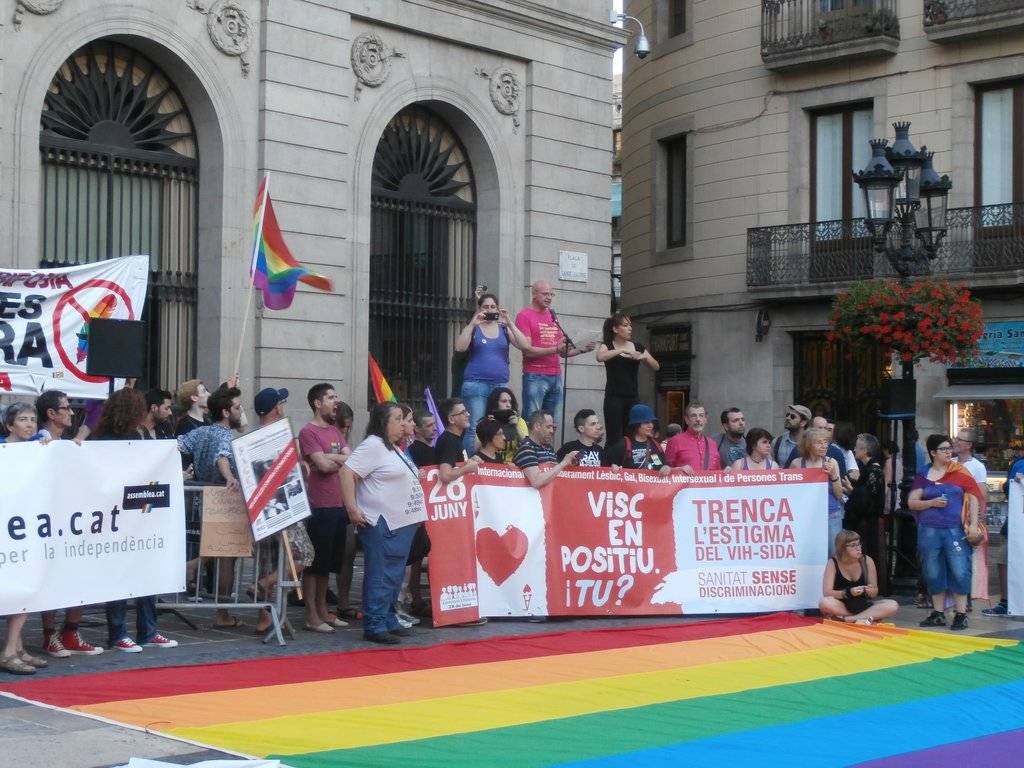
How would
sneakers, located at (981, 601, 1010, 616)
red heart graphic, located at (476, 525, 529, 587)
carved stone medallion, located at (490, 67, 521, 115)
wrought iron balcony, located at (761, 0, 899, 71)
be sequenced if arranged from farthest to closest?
wrought iron balcony, located at (761, 0, 899, 71)
carved stone medallion, located at (490, 67, 521, 115)
sneakers, located at (981, 601, 1010, 616)
red heart graphic, located at (476, 525, 529, 587)

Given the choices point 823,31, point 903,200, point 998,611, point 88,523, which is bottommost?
point 998,611

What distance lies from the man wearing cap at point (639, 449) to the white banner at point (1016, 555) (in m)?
3.22

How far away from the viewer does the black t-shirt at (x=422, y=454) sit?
1221cm

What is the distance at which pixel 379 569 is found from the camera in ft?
35.7

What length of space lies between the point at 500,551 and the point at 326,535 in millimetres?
1591

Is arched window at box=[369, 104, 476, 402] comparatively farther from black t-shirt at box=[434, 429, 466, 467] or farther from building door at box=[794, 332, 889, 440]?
building door at box=[794, 332, 889, 440]

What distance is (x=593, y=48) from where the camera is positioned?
20.9 metres

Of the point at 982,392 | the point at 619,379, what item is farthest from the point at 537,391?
the point at 982,392

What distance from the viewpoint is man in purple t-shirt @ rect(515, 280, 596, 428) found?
1513 centimetres

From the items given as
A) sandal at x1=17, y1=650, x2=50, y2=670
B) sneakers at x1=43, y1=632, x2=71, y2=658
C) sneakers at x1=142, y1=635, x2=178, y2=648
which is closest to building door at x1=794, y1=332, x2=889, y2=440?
sneakers at x1=142, y1=635, x2=178, y2=648

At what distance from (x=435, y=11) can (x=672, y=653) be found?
10.7 metres

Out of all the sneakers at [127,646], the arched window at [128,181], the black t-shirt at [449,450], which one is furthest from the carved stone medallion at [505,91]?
the sneakers at [127,646]

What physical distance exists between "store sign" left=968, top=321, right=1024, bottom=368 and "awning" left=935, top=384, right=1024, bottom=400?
1.27ft

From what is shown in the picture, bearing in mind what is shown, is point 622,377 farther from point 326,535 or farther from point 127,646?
point 127,646
